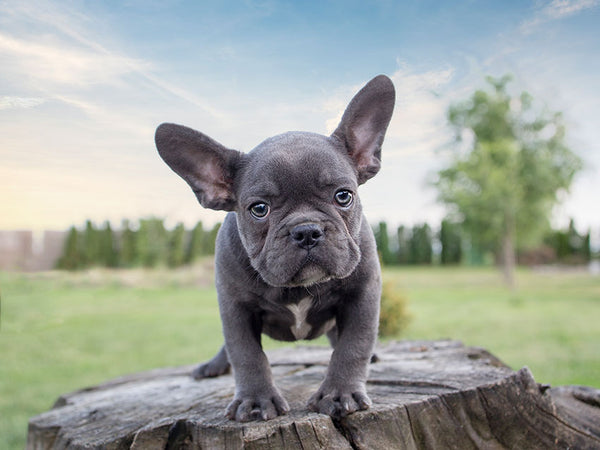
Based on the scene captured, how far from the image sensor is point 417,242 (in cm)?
3309

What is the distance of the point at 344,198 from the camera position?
3.00 m

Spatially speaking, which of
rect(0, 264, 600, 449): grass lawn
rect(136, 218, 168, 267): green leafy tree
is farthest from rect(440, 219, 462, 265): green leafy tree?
rect(136, 218, 168, 267): green leafy tree

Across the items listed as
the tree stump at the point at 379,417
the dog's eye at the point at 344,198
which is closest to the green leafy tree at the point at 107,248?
the tree stump at the point at 379,417

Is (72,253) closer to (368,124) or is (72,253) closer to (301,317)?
(301,317)

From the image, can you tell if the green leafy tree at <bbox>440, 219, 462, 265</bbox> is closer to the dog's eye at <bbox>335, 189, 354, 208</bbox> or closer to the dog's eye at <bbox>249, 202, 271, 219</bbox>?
the dog's eye at <bbox>335, 189, 354, 208</bbox>

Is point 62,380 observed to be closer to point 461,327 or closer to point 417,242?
point 461,327

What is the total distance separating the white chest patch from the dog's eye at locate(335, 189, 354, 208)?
664 millimetres

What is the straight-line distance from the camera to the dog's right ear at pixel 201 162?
3166 mm

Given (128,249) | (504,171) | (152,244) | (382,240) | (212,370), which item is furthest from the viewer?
(504,171)

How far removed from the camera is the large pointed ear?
3.27 m

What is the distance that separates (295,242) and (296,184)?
37 centimetres

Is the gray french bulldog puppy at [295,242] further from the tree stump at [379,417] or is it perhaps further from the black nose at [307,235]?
the tree stump at [379,417]

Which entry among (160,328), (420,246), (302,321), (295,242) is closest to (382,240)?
(160,328)

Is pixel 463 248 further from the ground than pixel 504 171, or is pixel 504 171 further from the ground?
pixel 504 171
